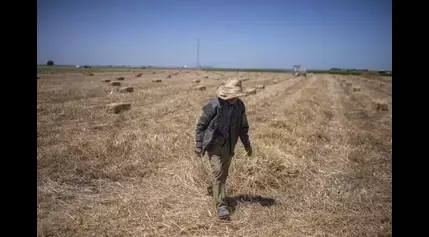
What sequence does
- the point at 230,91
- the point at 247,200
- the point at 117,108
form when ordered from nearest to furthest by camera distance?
the point at 230,91, the point at 247,200, the point at 117,108

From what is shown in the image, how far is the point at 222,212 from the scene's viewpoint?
Result: 496 cm

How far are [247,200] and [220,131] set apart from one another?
4.66 feet

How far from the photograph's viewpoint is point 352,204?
5.69 metres

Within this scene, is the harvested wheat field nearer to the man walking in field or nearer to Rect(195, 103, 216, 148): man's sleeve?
the man walking in field

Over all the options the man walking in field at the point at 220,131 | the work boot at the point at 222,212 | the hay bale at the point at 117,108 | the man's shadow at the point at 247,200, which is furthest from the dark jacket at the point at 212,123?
the hay bale at the point at 117,108

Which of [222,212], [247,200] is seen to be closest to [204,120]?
[222,212]

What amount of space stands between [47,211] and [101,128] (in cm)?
519

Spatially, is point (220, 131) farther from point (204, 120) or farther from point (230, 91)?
point (230, 91)

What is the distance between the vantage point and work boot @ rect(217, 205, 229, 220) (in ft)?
16.2

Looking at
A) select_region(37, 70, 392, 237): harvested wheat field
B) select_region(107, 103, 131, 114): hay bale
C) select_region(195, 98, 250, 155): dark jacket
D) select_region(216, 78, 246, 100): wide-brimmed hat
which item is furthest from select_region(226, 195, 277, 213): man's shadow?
select_region(107, 103, 131, 114): hay bale
